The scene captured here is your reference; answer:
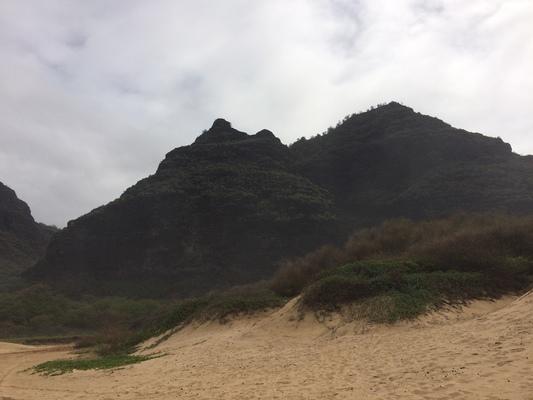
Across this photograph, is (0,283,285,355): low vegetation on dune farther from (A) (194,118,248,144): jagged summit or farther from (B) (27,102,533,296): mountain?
(A) (194,118,248,144): jagged summit

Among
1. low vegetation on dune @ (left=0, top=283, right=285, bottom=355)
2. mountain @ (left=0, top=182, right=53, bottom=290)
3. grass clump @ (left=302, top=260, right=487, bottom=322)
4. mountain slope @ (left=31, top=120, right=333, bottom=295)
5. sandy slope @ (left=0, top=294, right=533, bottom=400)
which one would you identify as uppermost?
mountain @ (left=0, top=182, right=53, bottom=290)

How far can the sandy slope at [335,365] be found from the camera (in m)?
8.27

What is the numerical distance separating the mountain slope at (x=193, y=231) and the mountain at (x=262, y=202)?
0.16m

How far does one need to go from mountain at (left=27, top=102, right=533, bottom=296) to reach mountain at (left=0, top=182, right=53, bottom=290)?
75.5 ft

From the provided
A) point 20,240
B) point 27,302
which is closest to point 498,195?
point 27,302

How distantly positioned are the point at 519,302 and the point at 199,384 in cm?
960

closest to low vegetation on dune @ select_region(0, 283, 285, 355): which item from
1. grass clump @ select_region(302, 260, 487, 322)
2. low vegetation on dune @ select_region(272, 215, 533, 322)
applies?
low vegetation on dune @ select_region(272, 215, 533, 322)

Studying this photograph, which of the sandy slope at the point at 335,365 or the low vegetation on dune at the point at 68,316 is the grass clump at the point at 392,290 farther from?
the low vegetation on dune at the point at 68,316

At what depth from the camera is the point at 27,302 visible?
51.0 m

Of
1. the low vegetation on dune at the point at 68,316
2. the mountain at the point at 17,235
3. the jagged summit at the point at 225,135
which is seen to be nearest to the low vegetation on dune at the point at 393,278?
the low vegetation on dune at the point at 68,316

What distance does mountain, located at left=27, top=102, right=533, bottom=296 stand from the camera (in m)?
60.5

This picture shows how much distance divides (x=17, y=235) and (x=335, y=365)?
10475cm

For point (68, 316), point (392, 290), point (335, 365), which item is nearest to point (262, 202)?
point (68, 316)

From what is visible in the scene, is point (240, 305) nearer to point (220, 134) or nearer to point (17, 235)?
point (220, 134)
